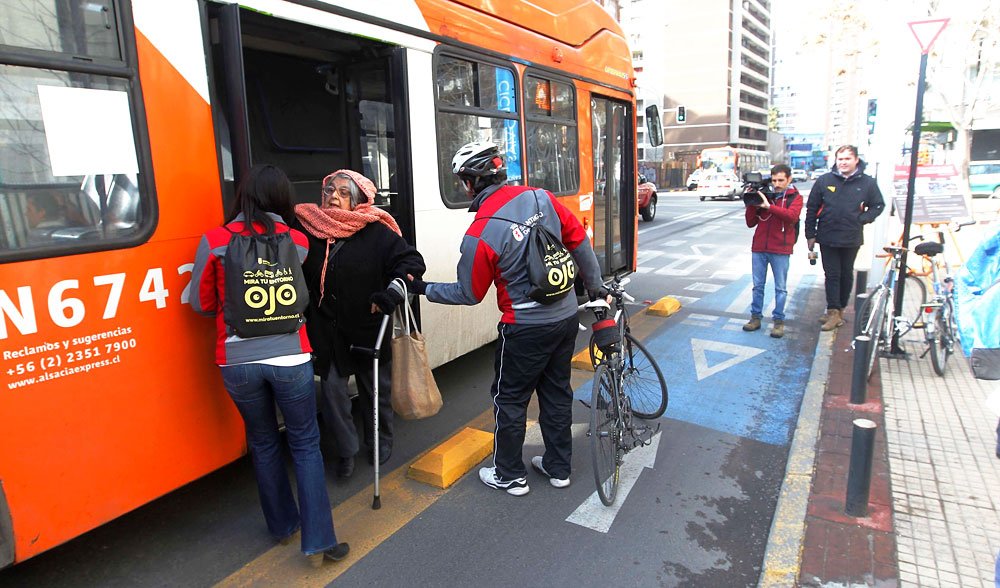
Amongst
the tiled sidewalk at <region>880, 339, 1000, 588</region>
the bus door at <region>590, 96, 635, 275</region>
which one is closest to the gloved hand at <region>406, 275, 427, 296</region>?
the tiled sidewalk at <region>880, 339, 1000, 588</region>

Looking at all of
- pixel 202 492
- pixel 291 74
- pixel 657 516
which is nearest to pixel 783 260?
pixel 657 516

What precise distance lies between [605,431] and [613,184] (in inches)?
185

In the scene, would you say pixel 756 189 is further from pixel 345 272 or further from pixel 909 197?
pixel 345 272

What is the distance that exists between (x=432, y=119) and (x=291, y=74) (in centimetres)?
186

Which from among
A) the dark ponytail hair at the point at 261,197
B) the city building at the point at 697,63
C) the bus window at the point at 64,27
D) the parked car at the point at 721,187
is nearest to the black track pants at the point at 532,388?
the dark ponytail hair at the point at 261,197

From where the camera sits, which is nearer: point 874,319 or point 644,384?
point 644,384

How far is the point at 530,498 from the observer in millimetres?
3615

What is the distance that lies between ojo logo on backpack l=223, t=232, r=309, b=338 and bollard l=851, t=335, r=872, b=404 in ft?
12.8

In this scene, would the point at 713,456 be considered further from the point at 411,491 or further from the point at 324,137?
the point at 324,137

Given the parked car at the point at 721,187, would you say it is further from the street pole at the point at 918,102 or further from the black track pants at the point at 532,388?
the black track pants at the point at 532,388

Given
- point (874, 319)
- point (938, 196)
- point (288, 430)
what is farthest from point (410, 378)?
point (938, 196)

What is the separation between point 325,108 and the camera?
5.76m

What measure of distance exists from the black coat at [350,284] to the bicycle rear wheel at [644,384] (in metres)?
1.74

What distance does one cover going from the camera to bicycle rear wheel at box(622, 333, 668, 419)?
14.4ft
